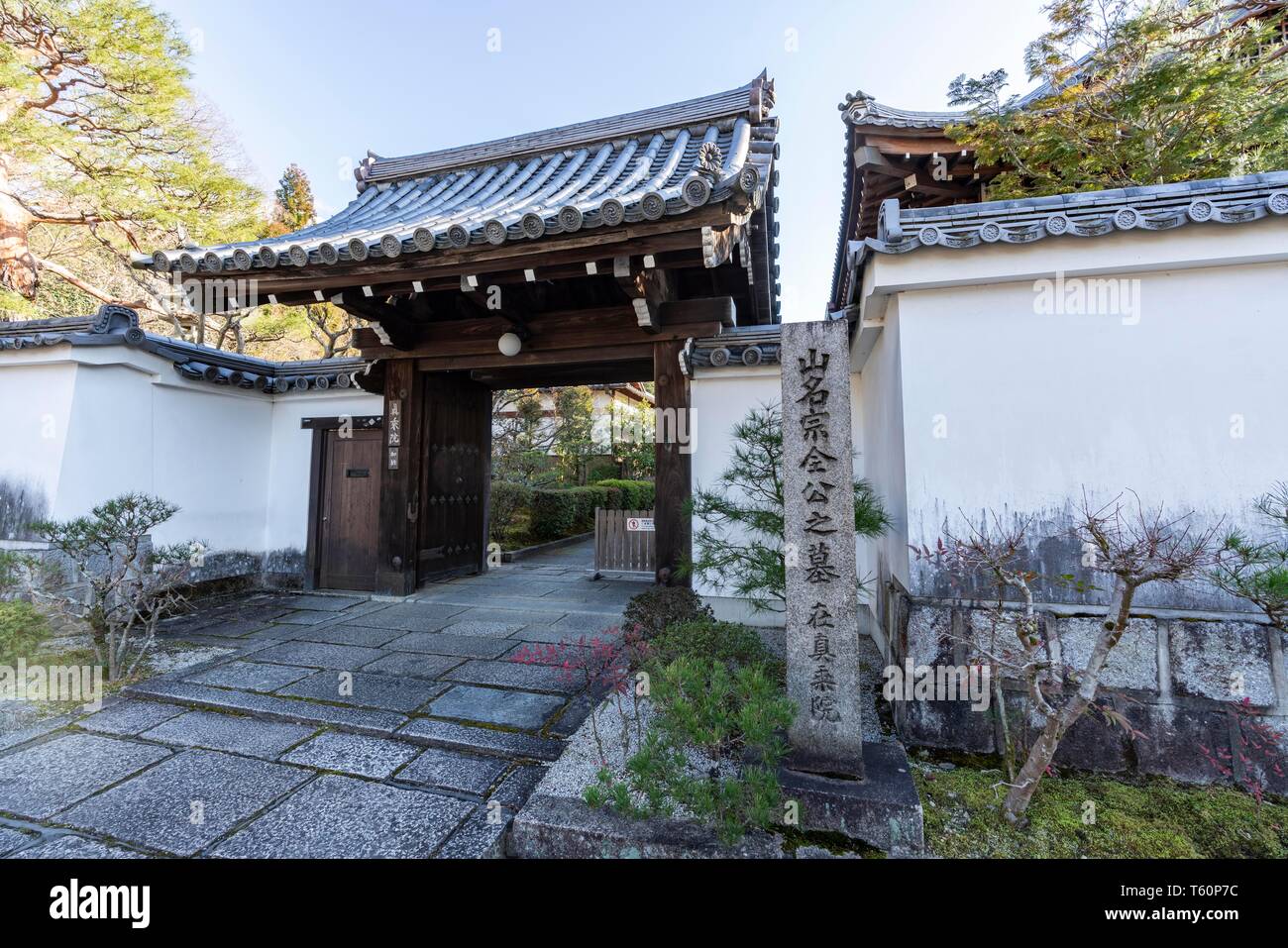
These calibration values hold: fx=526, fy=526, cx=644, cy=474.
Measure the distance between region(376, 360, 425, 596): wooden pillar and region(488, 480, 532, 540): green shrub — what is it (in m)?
5.10

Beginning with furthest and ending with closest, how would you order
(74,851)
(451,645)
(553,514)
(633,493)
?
(633,493) → (553,514) → (451,645) → (74,851)

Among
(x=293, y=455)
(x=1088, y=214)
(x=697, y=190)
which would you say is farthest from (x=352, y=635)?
(x=1088, y=214)

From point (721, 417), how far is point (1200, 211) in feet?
13.0

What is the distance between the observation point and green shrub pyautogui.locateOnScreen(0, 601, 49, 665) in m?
4.28

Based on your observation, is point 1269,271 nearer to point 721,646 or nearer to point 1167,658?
point 1167,658

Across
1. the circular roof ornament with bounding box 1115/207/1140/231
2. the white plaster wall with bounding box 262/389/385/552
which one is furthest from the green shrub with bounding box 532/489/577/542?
the circular roof ornament with bounding box 1115/207/1140/231

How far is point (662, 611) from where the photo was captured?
4.64 m

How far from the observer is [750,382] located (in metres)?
6.09

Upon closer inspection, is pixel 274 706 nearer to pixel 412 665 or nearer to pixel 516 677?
pixel 412 665

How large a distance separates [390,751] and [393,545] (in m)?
4.25

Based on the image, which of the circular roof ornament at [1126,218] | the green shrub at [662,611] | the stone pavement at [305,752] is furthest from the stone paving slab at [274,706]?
the circular roof ornament at [1126,218]

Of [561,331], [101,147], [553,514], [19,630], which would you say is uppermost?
[101,147]

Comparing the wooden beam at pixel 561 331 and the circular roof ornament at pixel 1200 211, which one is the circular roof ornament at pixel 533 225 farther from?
the circular roof ornament at pixel 1200 211

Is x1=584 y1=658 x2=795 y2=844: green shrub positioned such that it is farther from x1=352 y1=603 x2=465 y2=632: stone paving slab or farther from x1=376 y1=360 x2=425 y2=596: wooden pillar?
x1=376 y1=360 x2=425 y2=596: wooden pillar
